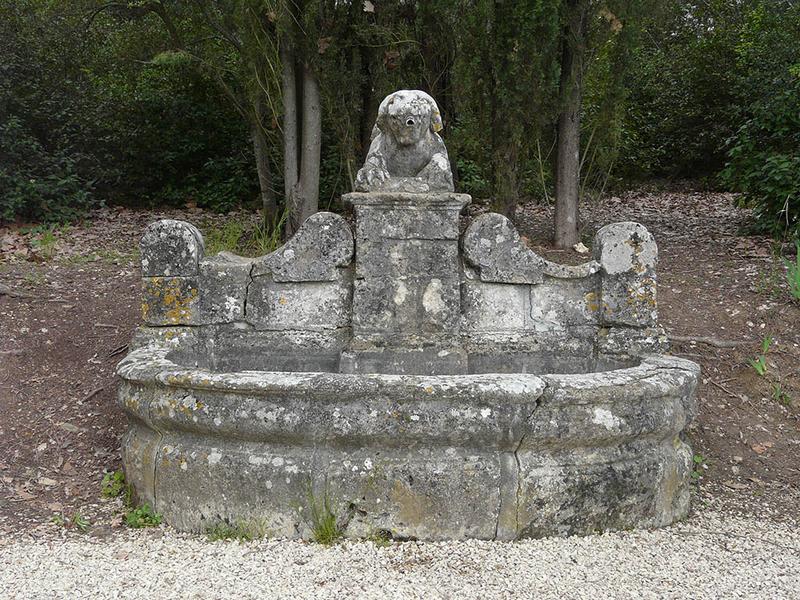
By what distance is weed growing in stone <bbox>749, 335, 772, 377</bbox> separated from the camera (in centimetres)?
572

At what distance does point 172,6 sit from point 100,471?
661 cm

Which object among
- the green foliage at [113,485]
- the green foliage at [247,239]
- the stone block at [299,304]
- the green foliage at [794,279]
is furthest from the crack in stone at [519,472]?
the green foliage at [247,239]

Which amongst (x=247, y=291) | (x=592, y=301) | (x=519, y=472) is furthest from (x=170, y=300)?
(x=592, y=301)

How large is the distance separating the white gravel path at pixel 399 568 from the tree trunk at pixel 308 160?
4.87 m

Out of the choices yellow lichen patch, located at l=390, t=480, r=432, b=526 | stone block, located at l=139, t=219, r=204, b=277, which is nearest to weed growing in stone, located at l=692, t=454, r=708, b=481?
yellow lichen patch, located at l=390, t=480, r=432, b=526

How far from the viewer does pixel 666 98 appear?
13.3m

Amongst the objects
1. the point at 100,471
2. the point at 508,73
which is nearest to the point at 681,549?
the point at 100,471

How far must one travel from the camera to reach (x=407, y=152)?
475cm

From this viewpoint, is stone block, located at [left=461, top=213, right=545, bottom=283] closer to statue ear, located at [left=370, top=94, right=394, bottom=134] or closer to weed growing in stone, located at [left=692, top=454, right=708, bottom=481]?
statue ear, located at [left=370, top=94, right=394, bottom=134]

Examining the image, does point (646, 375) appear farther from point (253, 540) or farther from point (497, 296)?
point (253, 540)

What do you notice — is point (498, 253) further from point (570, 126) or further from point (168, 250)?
point (570, 126)

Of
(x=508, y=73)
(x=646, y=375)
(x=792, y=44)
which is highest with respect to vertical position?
(x=792, y=44)

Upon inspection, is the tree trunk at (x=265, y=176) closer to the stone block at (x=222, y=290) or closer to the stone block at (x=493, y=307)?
the stone block at (x=222, y=290)

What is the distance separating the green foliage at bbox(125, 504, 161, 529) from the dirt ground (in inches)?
4.6
